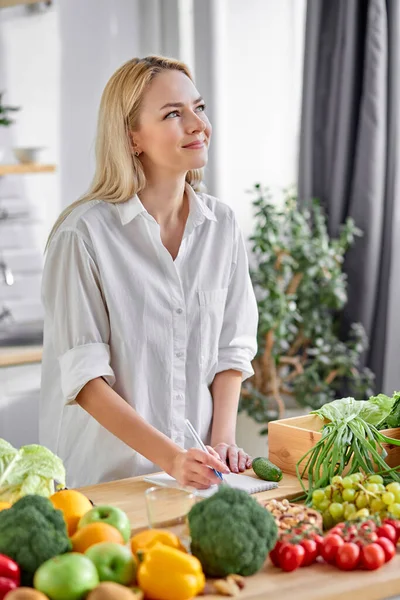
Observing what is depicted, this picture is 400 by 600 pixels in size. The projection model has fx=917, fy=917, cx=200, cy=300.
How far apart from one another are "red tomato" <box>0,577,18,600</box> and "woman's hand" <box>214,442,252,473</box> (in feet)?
2.69

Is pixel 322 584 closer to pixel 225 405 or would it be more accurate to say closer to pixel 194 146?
pixel 225 405

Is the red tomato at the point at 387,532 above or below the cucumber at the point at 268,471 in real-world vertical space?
above

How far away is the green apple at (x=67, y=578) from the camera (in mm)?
1261

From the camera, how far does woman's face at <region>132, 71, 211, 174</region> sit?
87.9 inches

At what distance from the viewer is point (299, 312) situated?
423 centimetres

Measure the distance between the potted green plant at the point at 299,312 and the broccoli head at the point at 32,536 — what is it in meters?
2.64

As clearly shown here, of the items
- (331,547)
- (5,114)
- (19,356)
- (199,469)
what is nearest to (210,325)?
(199,469)

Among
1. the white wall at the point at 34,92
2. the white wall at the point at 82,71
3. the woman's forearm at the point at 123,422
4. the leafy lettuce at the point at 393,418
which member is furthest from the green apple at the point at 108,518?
the white wall at the point at 82,71

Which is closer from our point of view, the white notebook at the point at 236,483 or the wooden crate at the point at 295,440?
the white notebook at the point at 236,483

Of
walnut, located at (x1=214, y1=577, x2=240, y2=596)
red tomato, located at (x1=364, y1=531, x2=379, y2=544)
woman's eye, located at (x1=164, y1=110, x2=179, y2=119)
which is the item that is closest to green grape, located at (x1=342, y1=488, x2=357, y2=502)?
red tomato, located at (x1=364, y1=531, x2=379, y2=544)

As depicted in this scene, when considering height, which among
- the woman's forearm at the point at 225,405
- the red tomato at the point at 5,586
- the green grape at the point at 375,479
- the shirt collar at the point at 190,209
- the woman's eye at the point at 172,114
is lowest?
the woman's forearm at the point at 225,405

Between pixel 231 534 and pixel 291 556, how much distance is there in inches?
4.7

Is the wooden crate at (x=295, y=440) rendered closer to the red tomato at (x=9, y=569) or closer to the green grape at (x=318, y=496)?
the green grape at (x=318, y=496)

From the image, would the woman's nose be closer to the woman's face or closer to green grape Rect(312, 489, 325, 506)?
the woman's face
